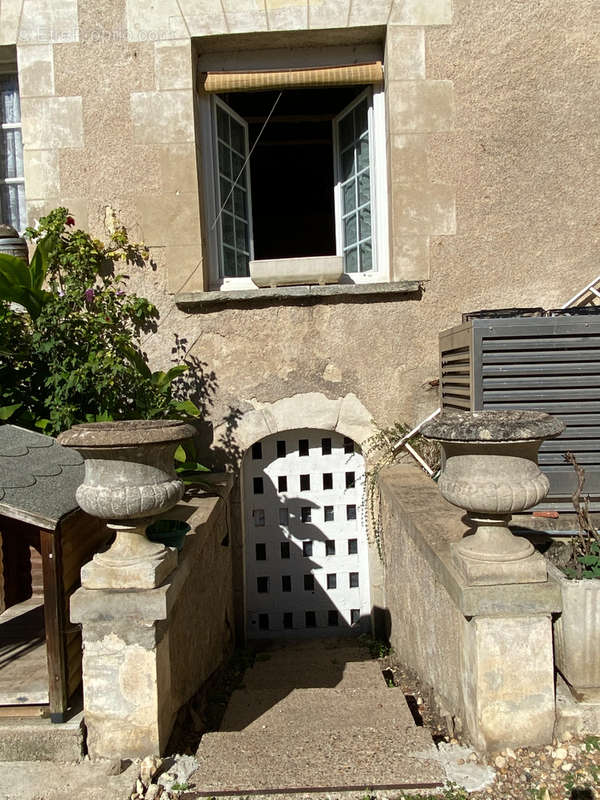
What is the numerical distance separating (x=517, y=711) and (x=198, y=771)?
139 cm

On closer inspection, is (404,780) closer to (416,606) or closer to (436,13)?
(416,606)

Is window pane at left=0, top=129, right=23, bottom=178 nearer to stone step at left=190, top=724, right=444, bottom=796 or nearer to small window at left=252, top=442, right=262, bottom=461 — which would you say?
small window at left=252, top=442, right=262, bottom=461

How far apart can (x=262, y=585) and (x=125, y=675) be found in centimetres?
290

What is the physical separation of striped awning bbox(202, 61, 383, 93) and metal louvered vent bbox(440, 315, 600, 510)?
8.59 feet

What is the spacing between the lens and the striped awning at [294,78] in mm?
5180

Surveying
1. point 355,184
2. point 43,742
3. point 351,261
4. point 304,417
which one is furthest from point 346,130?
point 43,742

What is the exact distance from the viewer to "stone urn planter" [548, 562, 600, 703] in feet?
8.62

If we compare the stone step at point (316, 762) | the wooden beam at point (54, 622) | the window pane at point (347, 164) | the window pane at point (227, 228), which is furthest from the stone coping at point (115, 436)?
the window pane at point (347, 164)

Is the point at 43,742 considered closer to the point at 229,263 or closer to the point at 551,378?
the point at 551,378

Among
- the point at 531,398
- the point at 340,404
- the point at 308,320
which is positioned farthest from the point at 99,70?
the point at 531,398

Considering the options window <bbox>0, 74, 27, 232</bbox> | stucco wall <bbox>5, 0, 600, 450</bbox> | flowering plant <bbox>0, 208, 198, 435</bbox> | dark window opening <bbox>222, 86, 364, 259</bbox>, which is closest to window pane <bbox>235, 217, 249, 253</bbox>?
stucco wall <bbox>5, 0, 600, 450</bbox>

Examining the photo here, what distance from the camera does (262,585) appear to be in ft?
18.3

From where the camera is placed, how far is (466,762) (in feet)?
8.54

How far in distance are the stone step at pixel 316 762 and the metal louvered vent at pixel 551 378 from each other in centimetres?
188
